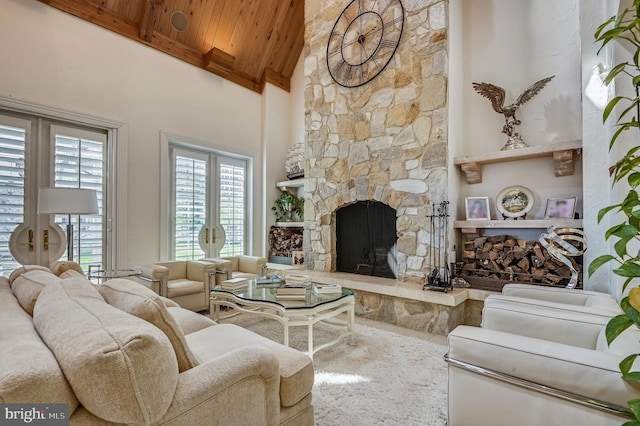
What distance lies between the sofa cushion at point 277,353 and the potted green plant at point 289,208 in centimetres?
340

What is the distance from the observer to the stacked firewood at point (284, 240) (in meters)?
5.19

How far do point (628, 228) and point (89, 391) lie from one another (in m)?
1.56

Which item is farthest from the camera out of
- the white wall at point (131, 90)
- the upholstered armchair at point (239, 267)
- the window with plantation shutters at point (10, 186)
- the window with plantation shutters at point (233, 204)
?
the window with plantation shutters at point (233, 204)

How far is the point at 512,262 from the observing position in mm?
3162

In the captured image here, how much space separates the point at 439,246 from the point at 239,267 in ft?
8.89

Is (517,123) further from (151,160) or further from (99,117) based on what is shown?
(99,117)

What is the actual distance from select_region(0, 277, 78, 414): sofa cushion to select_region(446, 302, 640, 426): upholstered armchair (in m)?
1.40

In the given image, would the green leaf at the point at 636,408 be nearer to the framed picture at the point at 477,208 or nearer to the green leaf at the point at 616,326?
→ the green leaf at the point at 616,326

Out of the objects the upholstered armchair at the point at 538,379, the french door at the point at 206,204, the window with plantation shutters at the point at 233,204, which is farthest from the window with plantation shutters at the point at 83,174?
the upholstered armchair at the point at 538,379

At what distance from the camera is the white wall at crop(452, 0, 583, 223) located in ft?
9.95

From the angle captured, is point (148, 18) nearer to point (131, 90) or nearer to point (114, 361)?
point (131, 90)

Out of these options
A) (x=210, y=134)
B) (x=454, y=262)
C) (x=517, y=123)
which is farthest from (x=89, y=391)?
(x=210, y=134)

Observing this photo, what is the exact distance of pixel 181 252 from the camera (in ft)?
14.3

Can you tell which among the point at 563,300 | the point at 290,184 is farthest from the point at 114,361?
the point at 290,184
